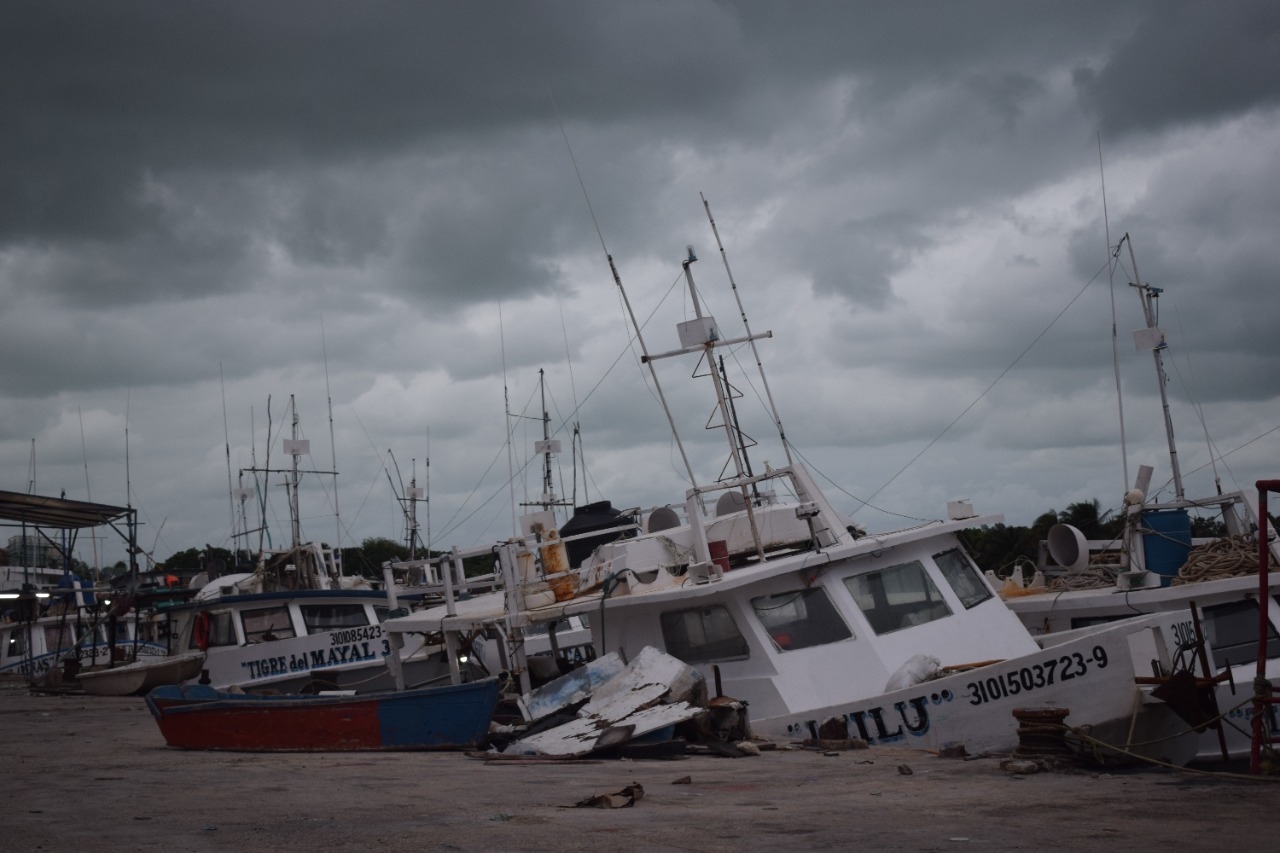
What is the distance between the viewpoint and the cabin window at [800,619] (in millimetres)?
12641

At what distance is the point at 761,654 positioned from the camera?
1256 centimetres

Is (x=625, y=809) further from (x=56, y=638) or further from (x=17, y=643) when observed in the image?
(x=17, y=643)

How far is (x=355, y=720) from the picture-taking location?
12539 millimetres

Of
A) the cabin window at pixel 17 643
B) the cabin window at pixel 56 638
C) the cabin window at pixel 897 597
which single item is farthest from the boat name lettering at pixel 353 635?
the cabin window at pixel 17 643

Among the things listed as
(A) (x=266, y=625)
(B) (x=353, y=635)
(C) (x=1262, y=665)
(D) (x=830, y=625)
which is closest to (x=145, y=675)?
(A) (x=266, y=625)

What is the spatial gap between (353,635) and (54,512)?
1049cm

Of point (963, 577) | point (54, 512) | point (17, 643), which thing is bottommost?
point (963, 577)

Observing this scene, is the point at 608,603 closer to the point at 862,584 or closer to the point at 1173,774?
the point at 862,584

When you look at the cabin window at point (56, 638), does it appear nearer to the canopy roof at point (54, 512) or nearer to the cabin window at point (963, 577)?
the canopy roof at point (54, 512)

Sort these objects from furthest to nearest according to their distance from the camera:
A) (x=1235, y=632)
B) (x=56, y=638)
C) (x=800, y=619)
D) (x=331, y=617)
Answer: (x=56, y=638) → (x=331, y=617) → (x=1235, y=632) → (x=800, y=619)

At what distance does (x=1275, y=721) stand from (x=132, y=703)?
22165 millimetres

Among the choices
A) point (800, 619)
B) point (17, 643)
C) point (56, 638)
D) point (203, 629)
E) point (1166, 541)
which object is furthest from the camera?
point (17, 643)

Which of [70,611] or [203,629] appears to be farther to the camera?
[70,611]

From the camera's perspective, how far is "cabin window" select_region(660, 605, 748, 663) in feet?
42.1
